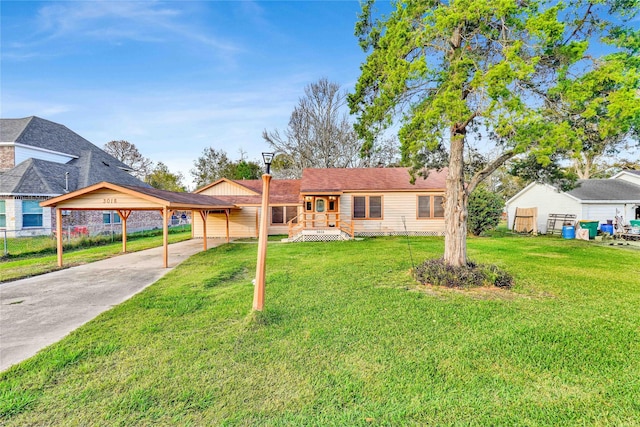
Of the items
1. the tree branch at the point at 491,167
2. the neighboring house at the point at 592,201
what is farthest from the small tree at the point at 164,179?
the neighboring house at the point at 592,201

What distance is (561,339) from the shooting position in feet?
12.5

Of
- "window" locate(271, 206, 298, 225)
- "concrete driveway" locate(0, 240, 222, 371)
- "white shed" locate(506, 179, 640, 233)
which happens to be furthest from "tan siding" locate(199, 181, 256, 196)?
"white shed" locate(506, 179, 640, 233)

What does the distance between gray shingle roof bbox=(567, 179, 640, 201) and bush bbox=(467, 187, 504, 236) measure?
4829 mm

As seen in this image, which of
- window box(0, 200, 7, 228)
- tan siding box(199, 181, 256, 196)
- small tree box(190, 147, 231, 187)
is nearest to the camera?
window box(0, 200, 7, 228)

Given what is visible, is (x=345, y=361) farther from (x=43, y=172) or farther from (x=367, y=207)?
(x=43, y=172)

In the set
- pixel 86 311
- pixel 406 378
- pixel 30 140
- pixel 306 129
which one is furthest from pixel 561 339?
pixel 30 140

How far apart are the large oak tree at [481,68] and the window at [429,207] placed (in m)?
9.76

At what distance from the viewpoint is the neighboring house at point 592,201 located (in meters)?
16.9

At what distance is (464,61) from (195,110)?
2020cm

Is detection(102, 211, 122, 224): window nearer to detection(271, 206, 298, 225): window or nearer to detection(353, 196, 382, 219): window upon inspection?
detection(271, 206, 298, 225): window

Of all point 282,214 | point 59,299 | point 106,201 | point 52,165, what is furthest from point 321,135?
point 59,299

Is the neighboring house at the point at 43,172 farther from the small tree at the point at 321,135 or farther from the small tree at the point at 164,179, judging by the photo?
the small tree at the point at 321,135

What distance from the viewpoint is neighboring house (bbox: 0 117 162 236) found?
16.2m

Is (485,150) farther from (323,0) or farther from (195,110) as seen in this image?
(195,110)
